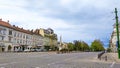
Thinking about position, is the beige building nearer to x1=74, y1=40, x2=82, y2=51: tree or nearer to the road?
x1=74, y1=40, x2=82, y2=51: tree

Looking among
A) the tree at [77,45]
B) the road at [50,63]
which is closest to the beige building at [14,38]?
the tree at [77,45]

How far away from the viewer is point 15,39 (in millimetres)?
93938

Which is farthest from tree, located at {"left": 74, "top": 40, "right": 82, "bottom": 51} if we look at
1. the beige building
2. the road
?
the road

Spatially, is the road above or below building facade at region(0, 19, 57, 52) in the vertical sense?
below

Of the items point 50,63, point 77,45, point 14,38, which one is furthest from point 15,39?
point 50,63

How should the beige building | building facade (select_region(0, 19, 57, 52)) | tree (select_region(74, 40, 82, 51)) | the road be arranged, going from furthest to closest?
tree (select_region(74, 40, 82, 51)), building facade (select_region(0, 19, 57, 52)), the beige building, the road

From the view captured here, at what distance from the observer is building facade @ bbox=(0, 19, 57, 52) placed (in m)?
83.2

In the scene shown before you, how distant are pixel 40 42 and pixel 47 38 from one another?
13952 mm

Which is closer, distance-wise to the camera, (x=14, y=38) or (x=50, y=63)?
(x=50, y=63)

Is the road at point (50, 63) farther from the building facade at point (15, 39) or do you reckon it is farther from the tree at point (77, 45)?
the tree at point (77, 45)

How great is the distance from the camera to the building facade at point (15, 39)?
273 ft

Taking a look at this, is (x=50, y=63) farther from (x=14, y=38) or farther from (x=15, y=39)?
(x=15, y=39)

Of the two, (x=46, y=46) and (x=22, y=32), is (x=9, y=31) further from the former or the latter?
(x=46, y=46)

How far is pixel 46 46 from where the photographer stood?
13162 cm
